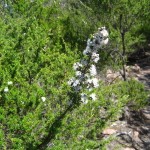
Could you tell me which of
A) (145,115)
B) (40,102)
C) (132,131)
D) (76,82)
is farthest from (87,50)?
(145,115)

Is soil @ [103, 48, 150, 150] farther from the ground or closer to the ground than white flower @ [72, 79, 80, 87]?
closer to the ground

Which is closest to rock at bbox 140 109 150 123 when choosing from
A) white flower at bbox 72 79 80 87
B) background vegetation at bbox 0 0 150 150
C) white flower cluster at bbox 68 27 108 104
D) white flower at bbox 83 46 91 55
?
background vegetation at bbox 0 0 150 150

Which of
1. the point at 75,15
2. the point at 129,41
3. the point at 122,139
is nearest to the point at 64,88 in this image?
the point at 122,139

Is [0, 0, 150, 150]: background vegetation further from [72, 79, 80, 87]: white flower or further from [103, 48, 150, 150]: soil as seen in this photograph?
[103, 48, 150, 150]: soil

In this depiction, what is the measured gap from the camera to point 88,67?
16.1 ft

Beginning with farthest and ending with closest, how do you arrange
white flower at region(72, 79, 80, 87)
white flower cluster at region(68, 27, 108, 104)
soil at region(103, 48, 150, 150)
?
soil at region(103, 48, 150, 150)
white flower at region(72, 79, 80, 87)
white flower cluster at region(68, 27, 108, 104)

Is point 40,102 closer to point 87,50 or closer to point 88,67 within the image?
point 88,67

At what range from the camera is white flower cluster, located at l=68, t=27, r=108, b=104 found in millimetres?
4676

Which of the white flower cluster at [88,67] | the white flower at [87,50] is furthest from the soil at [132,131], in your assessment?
the white flower at [87,50]

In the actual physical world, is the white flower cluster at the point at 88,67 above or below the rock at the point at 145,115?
above

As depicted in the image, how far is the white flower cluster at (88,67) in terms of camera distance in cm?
468

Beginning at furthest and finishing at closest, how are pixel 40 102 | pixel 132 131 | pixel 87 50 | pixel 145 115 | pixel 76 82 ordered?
pixel 145 115 < pixel 132 131 < pixel 40 102 < pixel 76 82 < pixel 87 50

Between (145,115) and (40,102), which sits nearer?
(40,102)

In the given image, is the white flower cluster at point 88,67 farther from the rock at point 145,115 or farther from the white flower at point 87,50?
the rock at point 145,115
